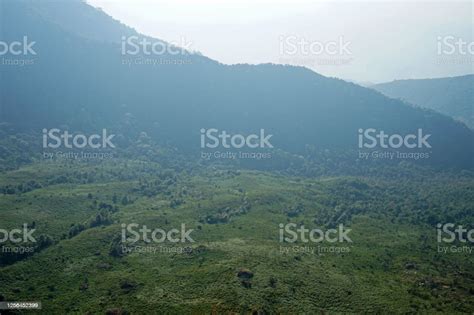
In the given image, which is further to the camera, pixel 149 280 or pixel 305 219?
pixel 305 219

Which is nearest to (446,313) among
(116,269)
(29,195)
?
(116,269)

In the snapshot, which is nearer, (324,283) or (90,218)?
(324,283)

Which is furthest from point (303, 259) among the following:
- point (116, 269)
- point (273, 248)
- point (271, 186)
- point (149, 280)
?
point (271, 186)

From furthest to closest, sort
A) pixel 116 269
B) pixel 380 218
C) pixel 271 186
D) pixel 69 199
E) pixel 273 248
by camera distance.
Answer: pixel 271 186
pixel 380 218
pixel 69 199
pixel 273 248
pixel 116 269

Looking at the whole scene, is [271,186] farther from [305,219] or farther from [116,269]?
[116,269]

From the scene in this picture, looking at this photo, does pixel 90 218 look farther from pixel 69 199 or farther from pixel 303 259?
pixel 303 259

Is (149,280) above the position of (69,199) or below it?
below

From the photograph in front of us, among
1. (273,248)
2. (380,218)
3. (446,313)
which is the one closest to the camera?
(446,313)

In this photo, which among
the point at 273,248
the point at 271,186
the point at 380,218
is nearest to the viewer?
the point at 273,248

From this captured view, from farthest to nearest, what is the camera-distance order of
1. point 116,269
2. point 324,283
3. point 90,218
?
point 90,218, point 116,269, point 324,283
